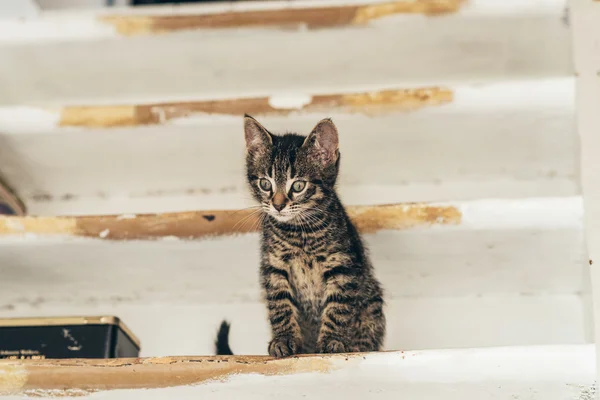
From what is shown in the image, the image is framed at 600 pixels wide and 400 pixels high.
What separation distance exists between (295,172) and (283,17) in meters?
0.54

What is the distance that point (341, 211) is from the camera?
4.85 feet

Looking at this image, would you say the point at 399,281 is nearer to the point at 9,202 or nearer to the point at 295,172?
the point at 295,172

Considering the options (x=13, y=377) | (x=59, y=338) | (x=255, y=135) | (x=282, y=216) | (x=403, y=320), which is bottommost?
(x=13, y=377)

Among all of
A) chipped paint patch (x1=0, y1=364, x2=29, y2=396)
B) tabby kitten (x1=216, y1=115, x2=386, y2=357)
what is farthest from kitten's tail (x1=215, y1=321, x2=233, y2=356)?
chipped paint patch (x1=0, y1=364, x2=29, y2=396)

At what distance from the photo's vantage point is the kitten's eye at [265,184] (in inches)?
57.8

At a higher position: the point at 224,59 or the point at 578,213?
the point at 224,59

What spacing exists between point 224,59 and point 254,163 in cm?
50

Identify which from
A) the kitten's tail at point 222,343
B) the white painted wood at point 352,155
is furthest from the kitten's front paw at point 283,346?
the white painted wood at point 352,155

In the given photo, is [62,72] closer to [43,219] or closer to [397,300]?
[43,219]

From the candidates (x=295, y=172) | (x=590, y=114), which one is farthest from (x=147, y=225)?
(x=590, y=114)

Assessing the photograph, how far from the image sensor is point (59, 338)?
146 cm

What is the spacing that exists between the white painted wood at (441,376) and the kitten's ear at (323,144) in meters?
0.45

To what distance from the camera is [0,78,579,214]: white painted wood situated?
1648 millimetres

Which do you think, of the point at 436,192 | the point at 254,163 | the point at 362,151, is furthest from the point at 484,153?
the point at 254,163
